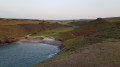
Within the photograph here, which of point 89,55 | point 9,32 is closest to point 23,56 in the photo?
point 89,55

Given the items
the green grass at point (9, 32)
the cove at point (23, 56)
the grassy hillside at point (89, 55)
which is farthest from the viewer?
the green grass at point (9, 32)

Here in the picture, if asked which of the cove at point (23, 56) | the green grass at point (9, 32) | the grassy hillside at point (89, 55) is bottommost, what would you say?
the cove at point (23, 56)

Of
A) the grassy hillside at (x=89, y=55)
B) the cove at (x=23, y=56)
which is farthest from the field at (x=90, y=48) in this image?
the cove at (x=23, y=56)

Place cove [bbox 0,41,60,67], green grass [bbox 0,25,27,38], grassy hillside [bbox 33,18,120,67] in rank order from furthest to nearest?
1. green grass [bbox 0,25,27,38]
2. cove [bbox 0,41,60,67]
3. grassy hillside [bbox 33,18,120,67]

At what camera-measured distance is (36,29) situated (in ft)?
331

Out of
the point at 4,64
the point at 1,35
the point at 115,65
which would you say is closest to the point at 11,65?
the point at 4,64

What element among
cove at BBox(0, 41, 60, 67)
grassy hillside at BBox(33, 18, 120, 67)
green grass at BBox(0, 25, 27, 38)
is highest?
grassy hillside at BBox(33, 18, 120, 67)

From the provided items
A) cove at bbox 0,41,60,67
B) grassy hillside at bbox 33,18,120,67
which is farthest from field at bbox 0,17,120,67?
cove at bbox 0,41,60,67

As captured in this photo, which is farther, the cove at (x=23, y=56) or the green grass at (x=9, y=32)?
the green grass at (x=9, y=32)

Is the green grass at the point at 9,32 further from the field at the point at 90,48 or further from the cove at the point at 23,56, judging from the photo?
the cove at the point at 23,56

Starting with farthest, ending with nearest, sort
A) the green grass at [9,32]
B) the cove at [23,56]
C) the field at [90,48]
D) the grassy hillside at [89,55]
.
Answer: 1. the green grass at [9,32]
2. the cove at [23,56]
3. the field at [90,48]
4. the grassy hillside at [89,55]

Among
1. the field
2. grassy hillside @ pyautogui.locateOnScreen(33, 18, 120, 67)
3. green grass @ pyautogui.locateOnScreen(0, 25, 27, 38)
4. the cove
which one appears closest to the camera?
grassy hillside @ pyautogui.locateOnScreen(33, 18, 120, 67)

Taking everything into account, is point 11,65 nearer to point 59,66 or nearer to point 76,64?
→ point 59,66

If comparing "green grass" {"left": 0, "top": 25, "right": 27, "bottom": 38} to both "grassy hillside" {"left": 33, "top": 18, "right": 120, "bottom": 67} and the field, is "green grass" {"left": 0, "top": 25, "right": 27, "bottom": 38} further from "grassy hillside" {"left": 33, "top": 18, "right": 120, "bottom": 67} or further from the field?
"grassy hillside" {"left": 33, "top": 18, "right": 120, "bottom": 67}
